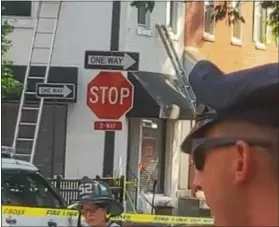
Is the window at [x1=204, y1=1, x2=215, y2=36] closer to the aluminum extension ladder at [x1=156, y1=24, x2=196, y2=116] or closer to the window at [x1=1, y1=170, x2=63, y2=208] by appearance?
the aluminum extension ladder at [x1=156, y1=24, x2=196, y2=116]

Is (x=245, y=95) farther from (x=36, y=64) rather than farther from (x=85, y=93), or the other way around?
(x=36, y=64)

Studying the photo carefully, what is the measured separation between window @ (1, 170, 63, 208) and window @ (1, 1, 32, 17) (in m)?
12.3

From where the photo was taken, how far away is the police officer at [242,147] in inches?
72.5

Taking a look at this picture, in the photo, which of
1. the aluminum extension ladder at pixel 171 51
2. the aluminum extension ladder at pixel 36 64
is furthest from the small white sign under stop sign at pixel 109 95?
the aluminum extension ladder at pixel 171 51

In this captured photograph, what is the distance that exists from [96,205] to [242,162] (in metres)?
4.96

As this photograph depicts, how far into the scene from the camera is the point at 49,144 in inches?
885

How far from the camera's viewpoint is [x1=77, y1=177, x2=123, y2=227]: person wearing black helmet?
6.61 metres

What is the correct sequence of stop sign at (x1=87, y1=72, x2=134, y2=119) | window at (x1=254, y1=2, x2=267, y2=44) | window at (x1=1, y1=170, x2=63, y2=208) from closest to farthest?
window at (x1=1, y1=170, x2=63, y2=208)
stop sign at (x1=87, y1=72, x2=134, y2=119)
window at (x1=254, y1=2, x2=267, y2=44)

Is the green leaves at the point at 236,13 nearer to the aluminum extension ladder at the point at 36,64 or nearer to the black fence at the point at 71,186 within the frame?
the black fence at the point at 71,186

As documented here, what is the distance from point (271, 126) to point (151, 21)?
2183cm

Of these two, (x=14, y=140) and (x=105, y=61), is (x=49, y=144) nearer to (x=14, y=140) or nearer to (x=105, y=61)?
(x=14, y=140)

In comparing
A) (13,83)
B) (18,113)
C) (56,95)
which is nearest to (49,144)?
(18,113)

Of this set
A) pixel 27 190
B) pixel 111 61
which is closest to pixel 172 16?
pixel 111 61

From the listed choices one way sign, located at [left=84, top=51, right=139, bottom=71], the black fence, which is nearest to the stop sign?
one way sign, located at [left=84, top=51, right=139, bottom=71]
